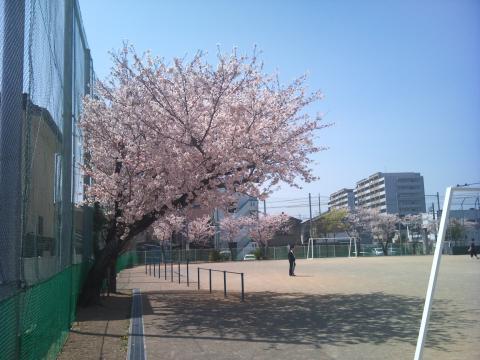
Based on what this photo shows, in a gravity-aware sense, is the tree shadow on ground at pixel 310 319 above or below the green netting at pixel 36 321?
below

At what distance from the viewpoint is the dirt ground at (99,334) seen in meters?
8.16

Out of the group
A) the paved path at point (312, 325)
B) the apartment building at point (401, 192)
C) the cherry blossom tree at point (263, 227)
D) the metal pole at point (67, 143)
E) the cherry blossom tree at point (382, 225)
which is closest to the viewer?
the paved path at point (312, 325)

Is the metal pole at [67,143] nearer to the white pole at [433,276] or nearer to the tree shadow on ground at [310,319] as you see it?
the tree shadow on ground at [310,319]

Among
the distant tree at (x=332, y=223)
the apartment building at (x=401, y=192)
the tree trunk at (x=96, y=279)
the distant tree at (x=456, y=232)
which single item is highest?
the apartment building at (x=401, y=192)

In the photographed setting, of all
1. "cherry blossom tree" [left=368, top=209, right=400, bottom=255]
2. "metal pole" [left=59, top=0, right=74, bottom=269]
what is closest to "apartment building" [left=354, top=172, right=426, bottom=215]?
"cherry blossom tree" [left=368, top=209, right=400, bottom=255]

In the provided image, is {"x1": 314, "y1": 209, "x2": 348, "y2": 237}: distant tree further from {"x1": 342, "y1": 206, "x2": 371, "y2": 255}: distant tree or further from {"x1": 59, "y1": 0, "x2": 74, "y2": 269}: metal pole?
{"x1": 59, "y1": 0, "x2": 74, "y2": 269}: metal pole

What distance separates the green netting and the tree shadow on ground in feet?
6.98

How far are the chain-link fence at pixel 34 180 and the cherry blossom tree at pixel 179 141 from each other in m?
3.00

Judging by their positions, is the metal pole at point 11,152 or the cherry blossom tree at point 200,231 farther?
the cherry blossom tree at point 200,231

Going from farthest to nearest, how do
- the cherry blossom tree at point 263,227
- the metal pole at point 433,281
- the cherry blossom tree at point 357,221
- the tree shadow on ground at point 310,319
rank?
the cherry blossom tree at point 357,221
the cherry blossom tree at point 263,227
the tree shadow on ground at point 310,319
the metal pole at point 433,281

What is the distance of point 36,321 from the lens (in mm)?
6160

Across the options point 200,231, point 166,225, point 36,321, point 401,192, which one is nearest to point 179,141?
point 36,321

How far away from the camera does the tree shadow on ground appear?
9195 mm

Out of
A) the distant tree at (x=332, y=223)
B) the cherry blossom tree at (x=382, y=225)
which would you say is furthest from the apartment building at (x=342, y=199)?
the cherry blossom tree at (x=382, y=225)
